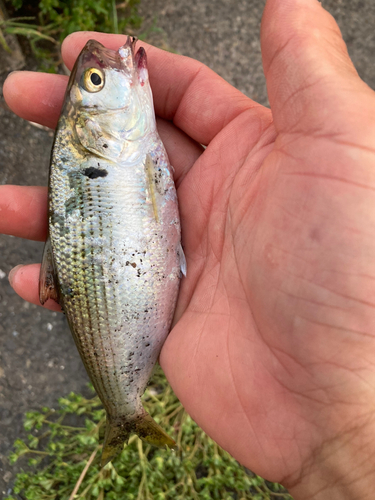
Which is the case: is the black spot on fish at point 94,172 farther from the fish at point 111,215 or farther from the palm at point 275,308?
the palm at point 275,308

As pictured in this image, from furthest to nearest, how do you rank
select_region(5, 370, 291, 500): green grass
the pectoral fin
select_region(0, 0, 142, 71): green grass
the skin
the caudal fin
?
select_region(0, 0, 142, 71): green grass → select_region(5, 370, 291, 500): green grass → the caudal fin → the pectoral fin → the skin

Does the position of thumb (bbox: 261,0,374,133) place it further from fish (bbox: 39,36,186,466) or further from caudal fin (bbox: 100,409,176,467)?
caudal fin (bbox: 100,409,176,467)

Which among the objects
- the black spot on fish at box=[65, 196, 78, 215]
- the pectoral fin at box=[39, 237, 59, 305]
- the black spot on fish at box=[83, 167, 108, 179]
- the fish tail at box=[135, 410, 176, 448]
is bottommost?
the fish tail at box=[135, 410, 176, 448]

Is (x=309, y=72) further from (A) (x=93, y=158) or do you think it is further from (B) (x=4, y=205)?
(B) (x=4, y=205)

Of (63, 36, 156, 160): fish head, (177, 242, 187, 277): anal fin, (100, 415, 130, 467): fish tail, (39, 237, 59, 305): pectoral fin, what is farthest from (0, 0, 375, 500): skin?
(39, 237, 59, 305): pectoral fin

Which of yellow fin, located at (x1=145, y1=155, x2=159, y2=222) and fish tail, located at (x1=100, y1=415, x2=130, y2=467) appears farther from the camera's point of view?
fish tail, located at (x1=100, y1=415, x2=130, y2=467)

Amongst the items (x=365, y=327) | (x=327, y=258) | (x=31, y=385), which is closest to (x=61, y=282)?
(x=327, y=258)

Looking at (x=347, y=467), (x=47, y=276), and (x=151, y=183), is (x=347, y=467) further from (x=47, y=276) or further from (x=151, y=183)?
(x=47, y=276)
